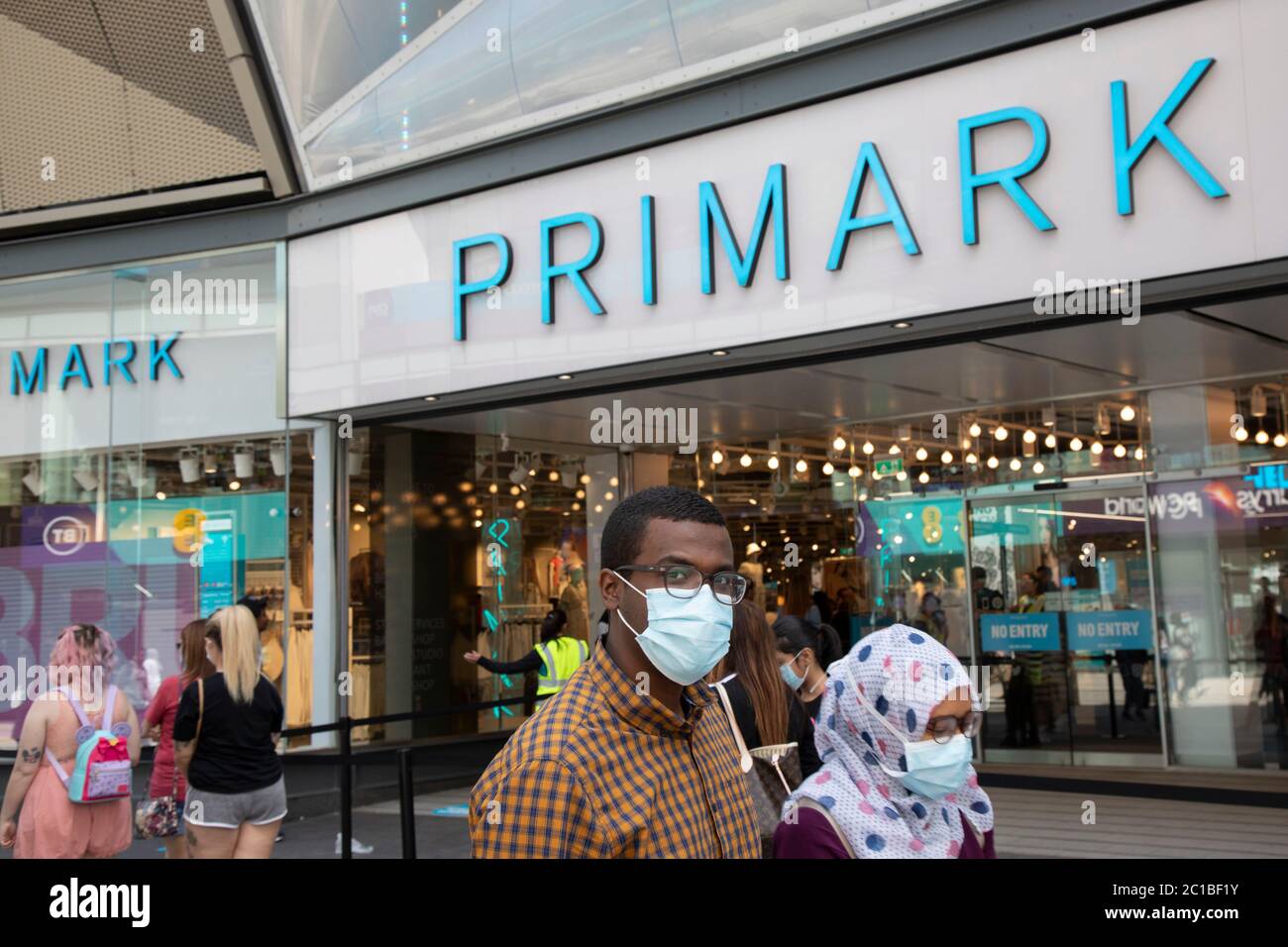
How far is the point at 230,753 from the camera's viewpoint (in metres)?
5.82

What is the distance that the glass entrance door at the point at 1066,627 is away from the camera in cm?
1155

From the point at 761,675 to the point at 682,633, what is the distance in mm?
2632

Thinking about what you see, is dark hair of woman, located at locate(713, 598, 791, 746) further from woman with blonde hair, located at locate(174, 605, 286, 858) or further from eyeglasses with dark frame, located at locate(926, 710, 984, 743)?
woman with blonde hair, located at locate(174, 605, 286, 858)

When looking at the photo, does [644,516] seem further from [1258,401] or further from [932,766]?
[1258,401]
